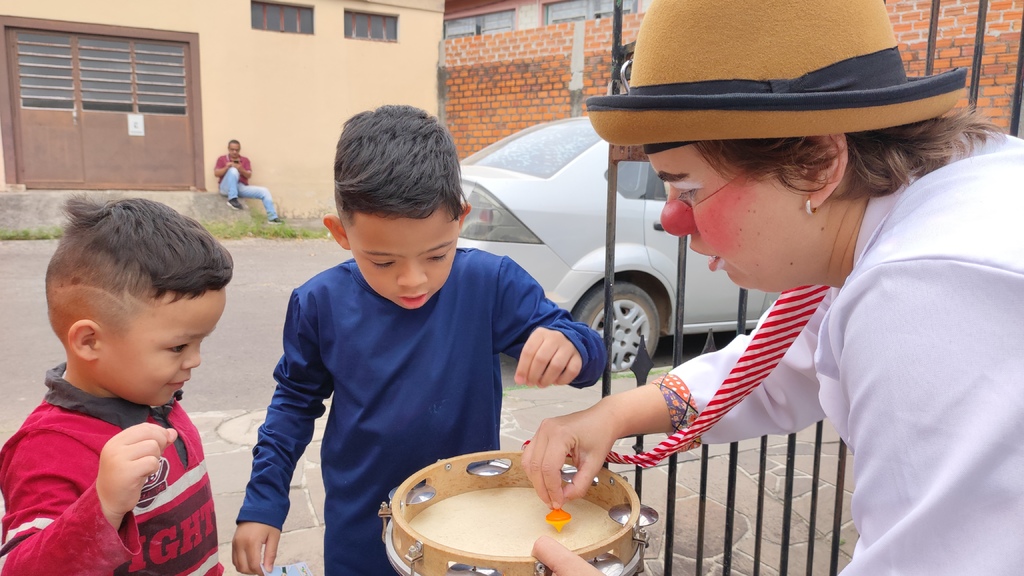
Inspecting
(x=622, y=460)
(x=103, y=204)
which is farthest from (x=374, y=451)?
(x=103, y=204)

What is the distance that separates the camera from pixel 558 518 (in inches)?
58.1

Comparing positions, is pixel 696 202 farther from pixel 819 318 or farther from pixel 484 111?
pixel 484 111

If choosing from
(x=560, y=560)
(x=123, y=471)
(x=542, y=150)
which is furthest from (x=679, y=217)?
(x=542, y=150)

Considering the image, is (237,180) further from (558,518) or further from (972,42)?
(558,518)

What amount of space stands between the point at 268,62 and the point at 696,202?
492 inches

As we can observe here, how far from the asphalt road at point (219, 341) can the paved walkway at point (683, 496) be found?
52 cm

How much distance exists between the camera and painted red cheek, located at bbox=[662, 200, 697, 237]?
128cm

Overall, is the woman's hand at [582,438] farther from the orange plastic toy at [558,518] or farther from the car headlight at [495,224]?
the car headlight at [495,224]

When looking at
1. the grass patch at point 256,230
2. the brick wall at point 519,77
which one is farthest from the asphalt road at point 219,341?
the brick wall at point 519,77

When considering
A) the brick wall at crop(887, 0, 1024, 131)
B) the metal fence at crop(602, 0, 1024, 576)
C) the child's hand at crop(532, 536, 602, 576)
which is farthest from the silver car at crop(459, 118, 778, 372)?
the child's hand at crop(532, 536, 602, 576)

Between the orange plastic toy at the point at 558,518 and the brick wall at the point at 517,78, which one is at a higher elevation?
the brick wall at the point at 517,78

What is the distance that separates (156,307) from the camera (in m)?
1.48

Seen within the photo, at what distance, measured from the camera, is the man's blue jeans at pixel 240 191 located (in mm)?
12102

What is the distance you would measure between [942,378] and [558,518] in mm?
806
